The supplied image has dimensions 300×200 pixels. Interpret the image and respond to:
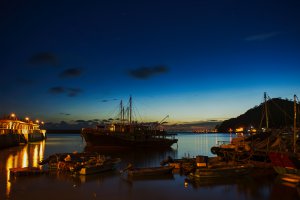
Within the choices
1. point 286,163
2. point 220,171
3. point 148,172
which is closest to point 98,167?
point 148,172

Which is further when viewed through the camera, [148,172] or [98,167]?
[98,167]

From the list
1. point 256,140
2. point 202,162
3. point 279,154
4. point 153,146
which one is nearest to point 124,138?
point 153,146

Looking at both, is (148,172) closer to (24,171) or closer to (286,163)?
(24,171)

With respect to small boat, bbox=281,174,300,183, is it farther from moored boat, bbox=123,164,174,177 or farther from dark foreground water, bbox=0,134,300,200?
moored boat, bbox=123,164,174,177

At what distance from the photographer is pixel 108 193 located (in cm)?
2448

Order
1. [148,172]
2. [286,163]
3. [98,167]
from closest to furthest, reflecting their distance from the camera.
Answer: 1. [286,163]
2. [148,172]
3. [98,167]

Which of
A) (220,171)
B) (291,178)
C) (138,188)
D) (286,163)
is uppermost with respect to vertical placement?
(286,163)

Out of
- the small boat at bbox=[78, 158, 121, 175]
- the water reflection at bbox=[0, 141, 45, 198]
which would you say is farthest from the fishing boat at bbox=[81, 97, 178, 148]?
the small boat at bbox=[78, 158, 121, 175]

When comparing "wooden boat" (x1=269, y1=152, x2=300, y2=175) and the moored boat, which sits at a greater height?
"wooden boat" (x1=269, y1=152, x2=300, y2=175)

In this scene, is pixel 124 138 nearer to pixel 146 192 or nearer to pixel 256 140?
pixel 256 140

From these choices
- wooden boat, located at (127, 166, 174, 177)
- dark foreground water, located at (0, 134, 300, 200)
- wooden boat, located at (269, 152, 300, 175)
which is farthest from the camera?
wooden boat, located at (127, 166, 174, 177)

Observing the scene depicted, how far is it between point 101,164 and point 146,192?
422 inches

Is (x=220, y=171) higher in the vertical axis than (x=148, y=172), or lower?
higher

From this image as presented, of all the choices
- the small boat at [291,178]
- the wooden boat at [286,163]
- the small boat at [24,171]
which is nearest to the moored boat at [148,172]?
the small boat at [24,171]
